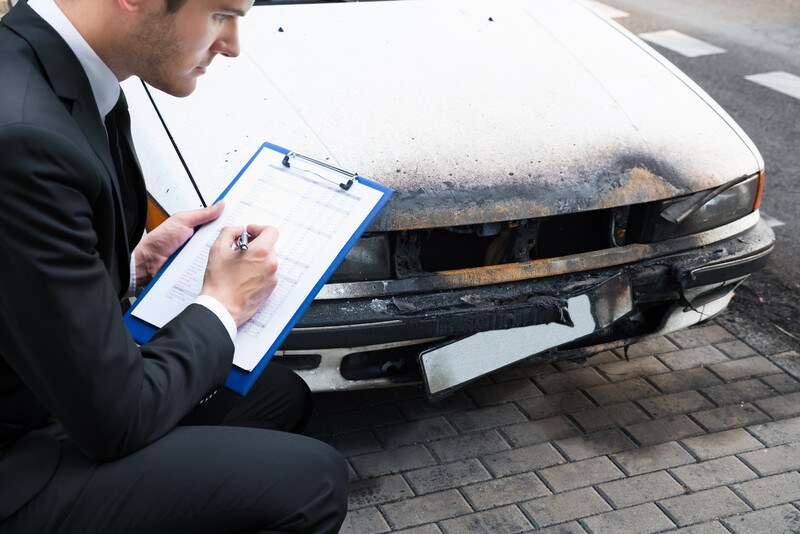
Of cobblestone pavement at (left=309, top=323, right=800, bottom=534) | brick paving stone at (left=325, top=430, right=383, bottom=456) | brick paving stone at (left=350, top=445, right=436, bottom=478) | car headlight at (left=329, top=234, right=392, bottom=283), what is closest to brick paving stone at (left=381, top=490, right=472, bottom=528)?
cobblestone pavement at (left=309, top=323, right=800, bottom=534)

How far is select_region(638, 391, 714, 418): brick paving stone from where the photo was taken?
3398 millimetres

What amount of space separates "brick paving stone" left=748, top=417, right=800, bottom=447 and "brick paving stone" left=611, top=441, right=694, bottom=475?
0.30 m

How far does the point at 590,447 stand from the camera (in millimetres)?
3178

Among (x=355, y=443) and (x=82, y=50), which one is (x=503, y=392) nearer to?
(x=355, y=443)

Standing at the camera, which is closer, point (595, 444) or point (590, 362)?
point (595, 444)

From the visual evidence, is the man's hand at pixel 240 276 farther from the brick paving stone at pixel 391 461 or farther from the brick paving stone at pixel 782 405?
the brick paving stone at pixel 782 405

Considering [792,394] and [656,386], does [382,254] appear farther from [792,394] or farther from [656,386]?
[792,394]

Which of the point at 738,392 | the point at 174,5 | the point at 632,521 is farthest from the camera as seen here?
the point at 738,392

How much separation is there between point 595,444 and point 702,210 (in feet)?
2.72

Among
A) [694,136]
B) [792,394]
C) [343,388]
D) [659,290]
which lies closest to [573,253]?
[659,290]

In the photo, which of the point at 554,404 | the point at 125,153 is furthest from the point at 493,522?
the point at 125,153

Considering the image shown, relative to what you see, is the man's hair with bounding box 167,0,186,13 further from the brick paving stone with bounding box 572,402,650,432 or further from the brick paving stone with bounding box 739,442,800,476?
the brick paving stone with bounding box 739,442,800,476

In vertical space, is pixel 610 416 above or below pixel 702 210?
below

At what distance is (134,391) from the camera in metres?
1.52
